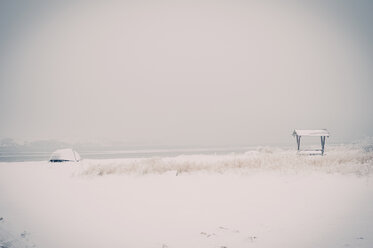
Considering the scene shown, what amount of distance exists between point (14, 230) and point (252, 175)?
9066 mm

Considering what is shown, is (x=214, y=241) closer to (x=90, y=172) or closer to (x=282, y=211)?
(x=282, y=211)

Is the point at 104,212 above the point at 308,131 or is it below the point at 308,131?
below

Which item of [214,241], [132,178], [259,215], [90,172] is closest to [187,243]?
[214,241]

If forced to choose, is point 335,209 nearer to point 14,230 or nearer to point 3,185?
point 14,230

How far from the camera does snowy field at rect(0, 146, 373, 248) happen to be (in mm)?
5613

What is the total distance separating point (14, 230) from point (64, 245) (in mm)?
1785

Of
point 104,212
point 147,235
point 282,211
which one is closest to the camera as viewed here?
point 147,235

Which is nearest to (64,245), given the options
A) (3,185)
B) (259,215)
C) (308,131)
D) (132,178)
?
(259,215)

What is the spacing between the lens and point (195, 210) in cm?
743

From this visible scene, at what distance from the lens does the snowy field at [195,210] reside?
221 inches

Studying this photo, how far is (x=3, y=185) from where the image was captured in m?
11.8

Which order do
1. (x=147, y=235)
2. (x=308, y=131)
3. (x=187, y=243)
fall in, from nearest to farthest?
(x=187, y=243), (x=147, y=235), (x=308, y=131)

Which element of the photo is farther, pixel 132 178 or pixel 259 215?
pixel 132 178

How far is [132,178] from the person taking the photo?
12219 millimetres
